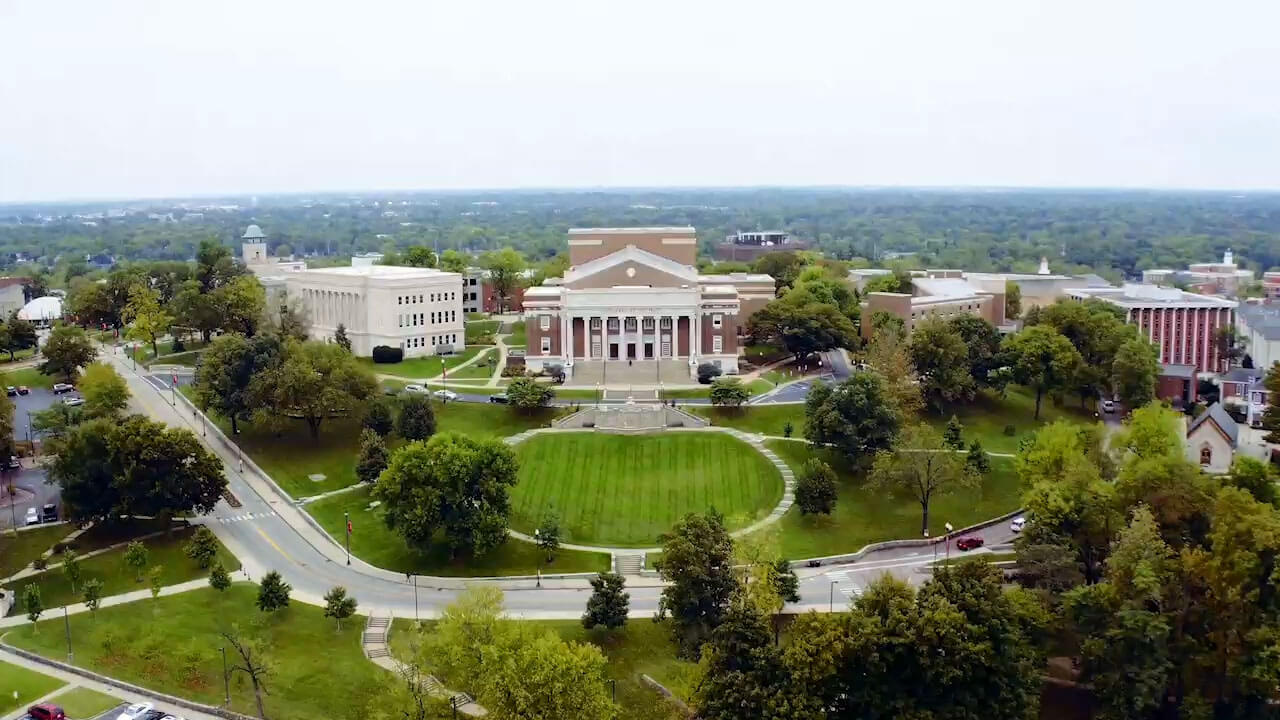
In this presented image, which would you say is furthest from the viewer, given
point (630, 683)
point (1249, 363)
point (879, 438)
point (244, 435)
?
point (1249, 363)

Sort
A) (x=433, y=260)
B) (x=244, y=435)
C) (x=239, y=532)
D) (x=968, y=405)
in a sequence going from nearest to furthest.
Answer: (x=239, y=532), (x=244, y=435), (x=968, y=405), (x=433, y=260)

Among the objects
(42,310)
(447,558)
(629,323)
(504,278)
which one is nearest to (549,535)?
(447,558)

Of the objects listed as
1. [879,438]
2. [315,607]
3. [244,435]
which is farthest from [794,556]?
[244,435]

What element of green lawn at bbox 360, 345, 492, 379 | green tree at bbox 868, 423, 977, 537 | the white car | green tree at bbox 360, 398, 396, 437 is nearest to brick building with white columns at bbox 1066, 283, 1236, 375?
green tree at bbox 868, 423, 977, 537

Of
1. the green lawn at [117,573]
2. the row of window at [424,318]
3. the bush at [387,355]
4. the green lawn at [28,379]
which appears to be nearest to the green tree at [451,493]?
the green lawn at [117,573]

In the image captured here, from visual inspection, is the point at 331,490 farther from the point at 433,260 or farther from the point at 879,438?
the point at 433,260

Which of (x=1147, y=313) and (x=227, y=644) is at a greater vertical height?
(x=1147, y=313)

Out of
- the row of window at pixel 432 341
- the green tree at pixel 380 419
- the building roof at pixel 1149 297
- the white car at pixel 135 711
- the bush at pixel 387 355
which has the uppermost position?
the building roof at pixel 1149 297

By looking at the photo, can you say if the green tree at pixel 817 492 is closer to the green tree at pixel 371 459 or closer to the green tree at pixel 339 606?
the green tree at pixel 371 459
